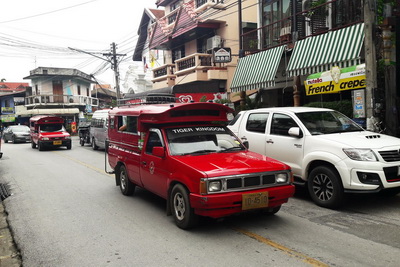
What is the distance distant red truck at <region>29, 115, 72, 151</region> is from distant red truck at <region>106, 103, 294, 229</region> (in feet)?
46.6

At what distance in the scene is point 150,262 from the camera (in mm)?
4219

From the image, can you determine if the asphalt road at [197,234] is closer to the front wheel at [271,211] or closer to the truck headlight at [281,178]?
the front wheel at [271,211]

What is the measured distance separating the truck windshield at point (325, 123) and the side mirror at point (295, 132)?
210mm

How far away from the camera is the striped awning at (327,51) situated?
10648 mm

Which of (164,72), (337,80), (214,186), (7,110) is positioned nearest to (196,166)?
(214,186)

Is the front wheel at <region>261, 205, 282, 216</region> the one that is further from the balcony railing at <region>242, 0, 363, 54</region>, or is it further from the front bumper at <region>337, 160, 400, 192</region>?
the balcony railing at <region>242, 0, 363, 54</region>

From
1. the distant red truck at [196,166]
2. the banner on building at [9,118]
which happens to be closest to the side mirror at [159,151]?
the distant red truck at [196,166]

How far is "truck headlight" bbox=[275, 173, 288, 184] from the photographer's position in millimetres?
5305

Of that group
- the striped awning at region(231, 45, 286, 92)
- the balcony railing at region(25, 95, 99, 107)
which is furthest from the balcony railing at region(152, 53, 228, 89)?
the balcony railing at region(25, 95, 99, 107)

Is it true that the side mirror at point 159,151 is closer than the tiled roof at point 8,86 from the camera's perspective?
Yes

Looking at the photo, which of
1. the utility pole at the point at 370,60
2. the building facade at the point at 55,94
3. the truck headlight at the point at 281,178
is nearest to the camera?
the truck headlight at the point at 281,178

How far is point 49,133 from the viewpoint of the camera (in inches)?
818

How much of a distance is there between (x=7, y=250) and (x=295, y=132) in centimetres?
531

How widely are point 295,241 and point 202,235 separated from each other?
4.34 feet
